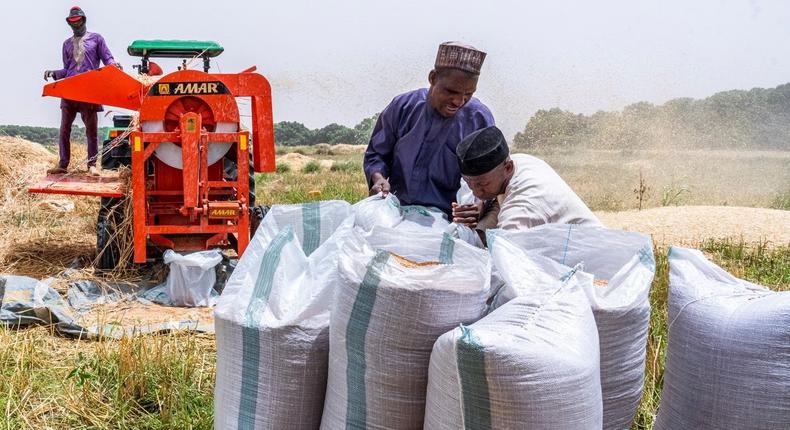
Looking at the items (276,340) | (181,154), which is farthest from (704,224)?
(276,340)

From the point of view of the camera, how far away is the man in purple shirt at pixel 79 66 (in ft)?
27.2

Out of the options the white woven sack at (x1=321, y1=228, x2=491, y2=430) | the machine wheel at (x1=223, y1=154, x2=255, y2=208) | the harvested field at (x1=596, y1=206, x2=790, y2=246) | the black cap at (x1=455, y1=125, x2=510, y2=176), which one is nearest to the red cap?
the machine wheel at (x1=223, y1=154, x2=255, y2=208)

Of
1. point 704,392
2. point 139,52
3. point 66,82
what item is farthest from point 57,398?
point 139,52

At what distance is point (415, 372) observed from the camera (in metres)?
2.22

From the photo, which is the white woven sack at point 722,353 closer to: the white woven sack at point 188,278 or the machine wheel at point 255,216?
the white woven sack at point 188,278

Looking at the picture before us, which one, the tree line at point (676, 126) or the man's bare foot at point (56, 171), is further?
the tree line at point (676, 126)

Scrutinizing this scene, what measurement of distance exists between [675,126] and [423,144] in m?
14.9

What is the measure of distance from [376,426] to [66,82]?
4907 mm

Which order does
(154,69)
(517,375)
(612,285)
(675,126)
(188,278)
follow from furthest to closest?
(675,126), (154,69), (188,278), (612,285), (517,375)

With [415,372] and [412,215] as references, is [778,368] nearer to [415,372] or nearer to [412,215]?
[415,372]

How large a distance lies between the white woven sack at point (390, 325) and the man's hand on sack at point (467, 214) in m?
1.21

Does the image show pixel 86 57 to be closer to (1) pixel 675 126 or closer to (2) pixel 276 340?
(2) pixel 276 340

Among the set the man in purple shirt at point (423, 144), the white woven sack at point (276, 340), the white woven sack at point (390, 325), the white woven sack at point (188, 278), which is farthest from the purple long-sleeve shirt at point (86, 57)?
the white woven sack at point (390, 325)

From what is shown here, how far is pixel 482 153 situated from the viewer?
3145mm
